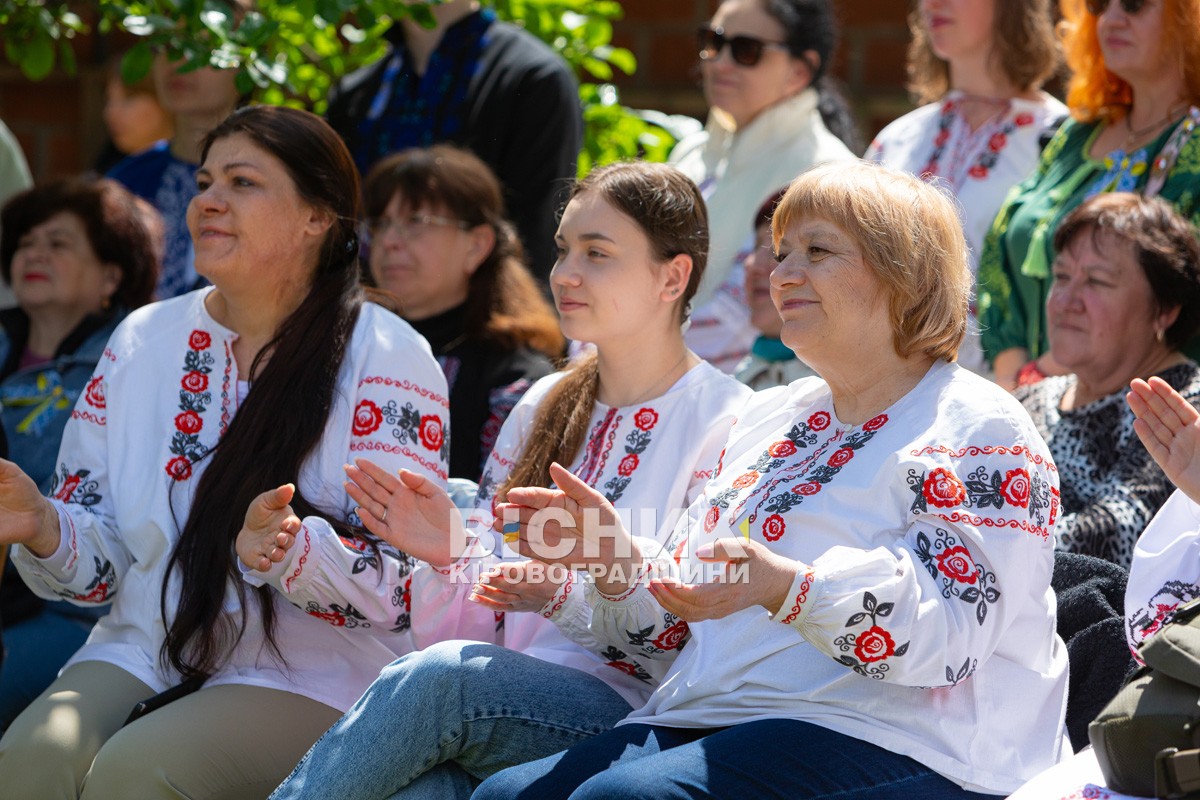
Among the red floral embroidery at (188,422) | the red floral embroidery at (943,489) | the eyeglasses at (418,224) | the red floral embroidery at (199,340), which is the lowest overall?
the eyeglasses at (418,224)

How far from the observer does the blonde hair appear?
2.61m

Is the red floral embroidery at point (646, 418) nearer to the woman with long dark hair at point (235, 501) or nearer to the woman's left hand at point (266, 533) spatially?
the woman with long dark hair at point (235, 501)

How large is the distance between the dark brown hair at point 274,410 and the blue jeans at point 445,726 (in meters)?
0.48

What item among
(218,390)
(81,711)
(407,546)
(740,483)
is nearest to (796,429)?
(740,483)

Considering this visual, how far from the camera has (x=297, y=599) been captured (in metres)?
3.00

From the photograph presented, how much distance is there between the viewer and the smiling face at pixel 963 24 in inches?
173

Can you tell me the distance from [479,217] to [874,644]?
7.57 ft

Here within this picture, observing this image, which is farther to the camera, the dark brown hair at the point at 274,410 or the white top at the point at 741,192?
the white top at the point at 741,192

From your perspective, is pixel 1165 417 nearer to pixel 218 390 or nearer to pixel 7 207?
pixel 218 390

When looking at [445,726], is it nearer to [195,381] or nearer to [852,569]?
[852,569]

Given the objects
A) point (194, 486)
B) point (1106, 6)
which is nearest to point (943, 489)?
point (194, 486)

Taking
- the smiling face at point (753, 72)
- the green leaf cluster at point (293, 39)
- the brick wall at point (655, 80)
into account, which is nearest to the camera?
the green leaf cluster at point (293, 39)

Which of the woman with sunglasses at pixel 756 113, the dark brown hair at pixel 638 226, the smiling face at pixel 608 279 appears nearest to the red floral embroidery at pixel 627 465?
the dark brown hair at pixel 638 226

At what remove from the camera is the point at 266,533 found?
288 cm
